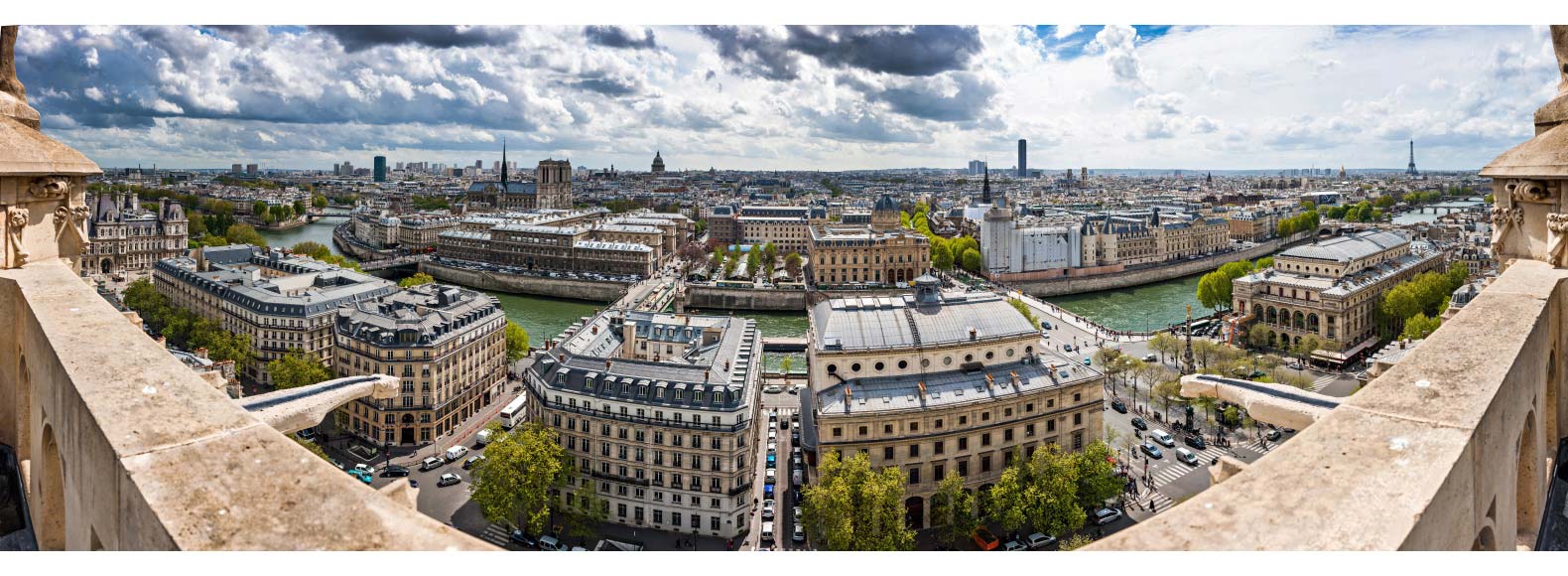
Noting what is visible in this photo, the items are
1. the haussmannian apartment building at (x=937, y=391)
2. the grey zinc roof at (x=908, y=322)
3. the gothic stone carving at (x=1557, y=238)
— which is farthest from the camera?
the grey zinc roof at (x=908, y=322)

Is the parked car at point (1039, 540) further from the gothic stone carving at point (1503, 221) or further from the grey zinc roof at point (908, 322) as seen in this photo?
the gothic stone carving at point (1503, 221)

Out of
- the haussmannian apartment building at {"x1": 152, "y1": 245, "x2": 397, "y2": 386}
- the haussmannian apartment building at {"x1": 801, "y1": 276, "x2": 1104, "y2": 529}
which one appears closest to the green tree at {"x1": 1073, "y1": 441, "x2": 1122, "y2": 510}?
the haussmannian apartment building at {"x1": 801, "y1": 276, "x2": 1104, "y2": 529}

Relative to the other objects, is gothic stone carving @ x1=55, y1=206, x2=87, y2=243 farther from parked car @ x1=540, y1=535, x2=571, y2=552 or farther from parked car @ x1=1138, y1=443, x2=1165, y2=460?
parked car @ x1=1138, y1=443, x2=1165, y2=460

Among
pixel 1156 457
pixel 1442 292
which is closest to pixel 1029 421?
pixel 1156 457

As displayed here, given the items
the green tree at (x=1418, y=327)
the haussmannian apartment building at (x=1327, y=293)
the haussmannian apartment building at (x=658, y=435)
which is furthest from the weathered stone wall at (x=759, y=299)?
the haussmannian apartment building at (x=658, y=435)

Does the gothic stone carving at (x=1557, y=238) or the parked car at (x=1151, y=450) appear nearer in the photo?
the gothic stone carving at (x=1557, y=238)

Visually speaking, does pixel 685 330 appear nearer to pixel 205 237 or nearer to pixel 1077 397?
pixel 1077 397
